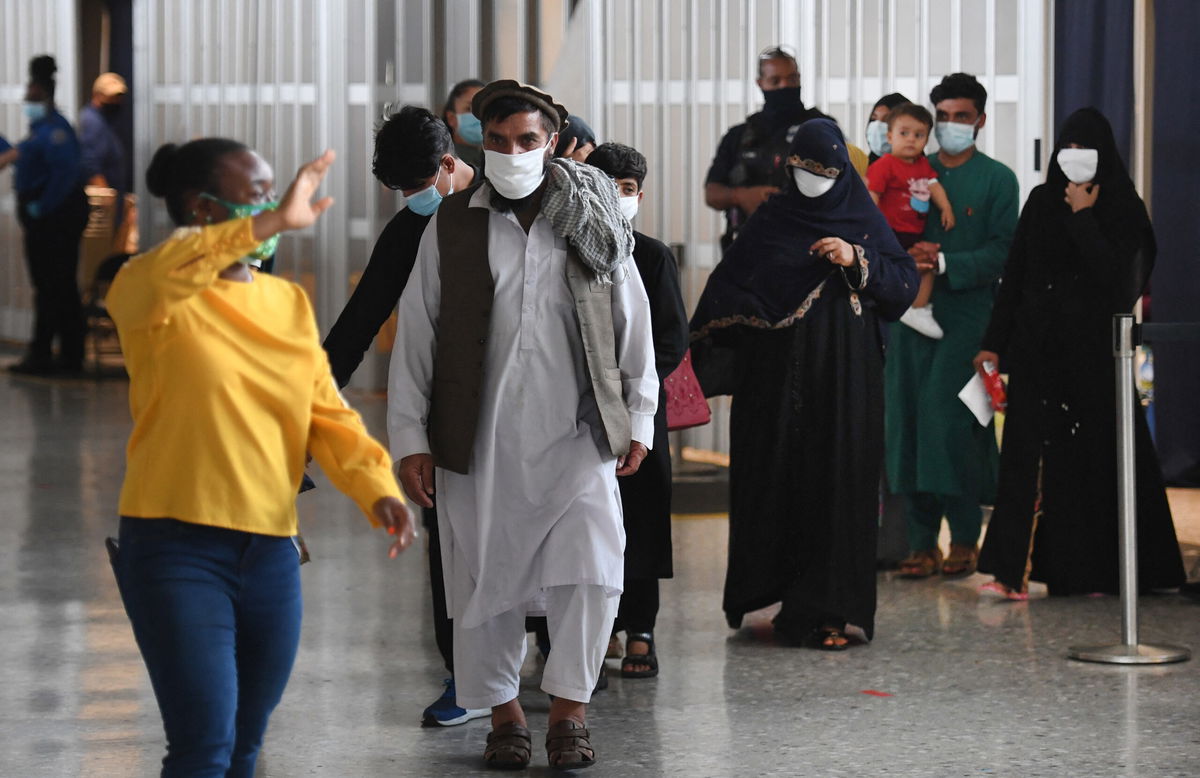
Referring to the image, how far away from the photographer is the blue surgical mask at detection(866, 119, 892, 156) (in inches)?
282

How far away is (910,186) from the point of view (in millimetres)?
6520

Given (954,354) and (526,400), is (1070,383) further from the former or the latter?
(526,400)

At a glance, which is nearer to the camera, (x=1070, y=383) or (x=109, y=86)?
(x=1070, y=383)

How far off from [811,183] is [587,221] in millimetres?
1444

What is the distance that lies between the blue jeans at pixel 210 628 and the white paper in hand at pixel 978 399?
142 inches

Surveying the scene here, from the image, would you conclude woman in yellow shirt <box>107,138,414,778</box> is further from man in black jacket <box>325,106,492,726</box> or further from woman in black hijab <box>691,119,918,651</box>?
woman in black hijab <box>691,119,918,651</box>

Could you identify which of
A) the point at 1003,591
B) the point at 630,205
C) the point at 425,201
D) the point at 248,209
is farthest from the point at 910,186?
the point at 248,209

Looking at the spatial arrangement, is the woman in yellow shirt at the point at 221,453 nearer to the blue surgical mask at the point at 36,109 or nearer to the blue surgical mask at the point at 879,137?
the blue surgical mask at the point at 879,137

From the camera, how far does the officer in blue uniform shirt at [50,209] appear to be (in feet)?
38.8

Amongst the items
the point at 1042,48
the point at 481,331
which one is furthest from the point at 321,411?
the point at 1042,48

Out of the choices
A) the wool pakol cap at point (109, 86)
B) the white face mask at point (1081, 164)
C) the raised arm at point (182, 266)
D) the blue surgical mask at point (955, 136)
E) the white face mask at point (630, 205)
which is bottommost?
the raised arm at point (182, 266)

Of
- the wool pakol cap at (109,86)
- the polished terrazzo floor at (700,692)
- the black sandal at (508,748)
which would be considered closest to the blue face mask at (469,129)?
the polished terrazzo floor at (700,692)

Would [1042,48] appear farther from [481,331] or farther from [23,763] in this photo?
[23,763]

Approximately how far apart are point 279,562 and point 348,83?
9.33m
